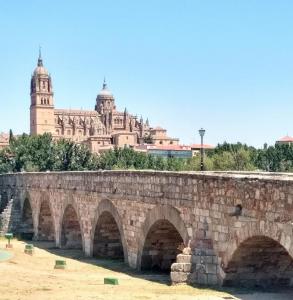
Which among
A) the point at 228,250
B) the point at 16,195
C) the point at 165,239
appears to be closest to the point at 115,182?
the point at 165,239

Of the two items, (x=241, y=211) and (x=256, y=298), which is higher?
(x=241, y=211)

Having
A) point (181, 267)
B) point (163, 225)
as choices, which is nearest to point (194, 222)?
point (181, 267)

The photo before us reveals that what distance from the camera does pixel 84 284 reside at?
1697cm

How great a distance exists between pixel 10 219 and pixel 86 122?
11274cm

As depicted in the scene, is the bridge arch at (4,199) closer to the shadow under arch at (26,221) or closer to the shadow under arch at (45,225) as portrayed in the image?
the shadow under arch at (26,221)

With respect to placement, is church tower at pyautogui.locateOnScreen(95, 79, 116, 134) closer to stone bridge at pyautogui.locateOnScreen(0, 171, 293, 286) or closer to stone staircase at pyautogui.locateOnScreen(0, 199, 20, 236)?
stone staircase at pyautogui.locateOnScreen(0, 199, 20, 236)

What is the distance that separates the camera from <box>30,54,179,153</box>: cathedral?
14162 cm

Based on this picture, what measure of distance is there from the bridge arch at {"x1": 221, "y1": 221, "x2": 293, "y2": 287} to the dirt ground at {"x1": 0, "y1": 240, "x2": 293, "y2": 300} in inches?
27.0

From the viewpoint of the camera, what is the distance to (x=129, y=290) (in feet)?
50.2

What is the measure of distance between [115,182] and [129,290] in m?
6.39

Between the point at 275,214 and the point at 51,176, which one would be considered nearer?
the point at 275,214

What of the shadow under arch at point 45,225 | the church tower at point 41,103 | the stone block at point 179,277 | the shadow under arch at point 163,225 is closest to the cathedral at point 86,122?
the church tower at point 41,103

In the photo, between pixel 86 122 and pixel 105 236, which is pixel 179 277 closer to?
pixel 105 236

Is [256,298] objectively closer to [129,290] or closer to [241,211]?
[241,211]
